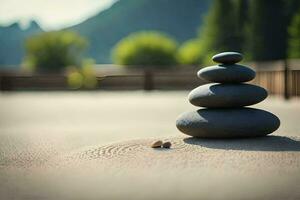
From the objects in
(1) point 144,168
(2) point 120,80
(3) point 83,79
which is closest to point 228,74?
(1) point 144,168

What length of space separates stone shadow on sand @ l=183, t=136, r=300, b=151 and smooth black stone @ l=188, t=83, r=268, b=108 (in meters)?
0.60

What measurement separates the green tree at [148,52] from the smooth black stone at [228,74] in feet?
185

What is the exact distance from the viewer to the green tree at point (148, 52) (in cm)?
6825

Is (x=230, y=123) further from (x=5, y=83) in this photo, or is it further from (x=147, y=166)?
(x=5, y=83)

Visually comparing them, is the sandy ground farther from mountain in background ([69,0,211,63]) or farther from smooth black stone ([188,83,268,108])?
mountain in background ([69,0,211,63])

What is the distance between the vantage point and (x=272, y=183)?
5.46 metres

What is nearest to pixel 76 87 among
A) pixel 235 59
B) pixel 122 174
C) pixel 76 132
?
pixel 76 132

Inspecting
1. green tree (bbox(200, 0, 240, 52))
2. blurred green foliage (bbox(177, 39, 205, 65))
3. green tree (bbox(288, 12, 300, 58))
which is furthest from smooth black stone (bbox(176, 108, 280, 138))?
blurred green foliage (bbox(177, 39, 205, 65))

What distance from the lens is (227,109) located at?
29.0ft

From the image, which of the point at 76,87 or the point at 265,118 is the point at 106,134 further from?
the point at 76,87

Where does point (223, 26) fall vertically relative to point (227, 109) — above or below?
below

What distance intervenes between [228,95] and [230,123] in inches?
19.9

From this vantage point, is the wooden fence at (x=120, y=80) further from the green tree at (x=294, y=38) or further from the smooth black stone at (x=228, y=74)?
the smooth black stone at (x=228, y=74)

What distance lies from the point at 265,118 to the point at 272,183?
3275 mm
